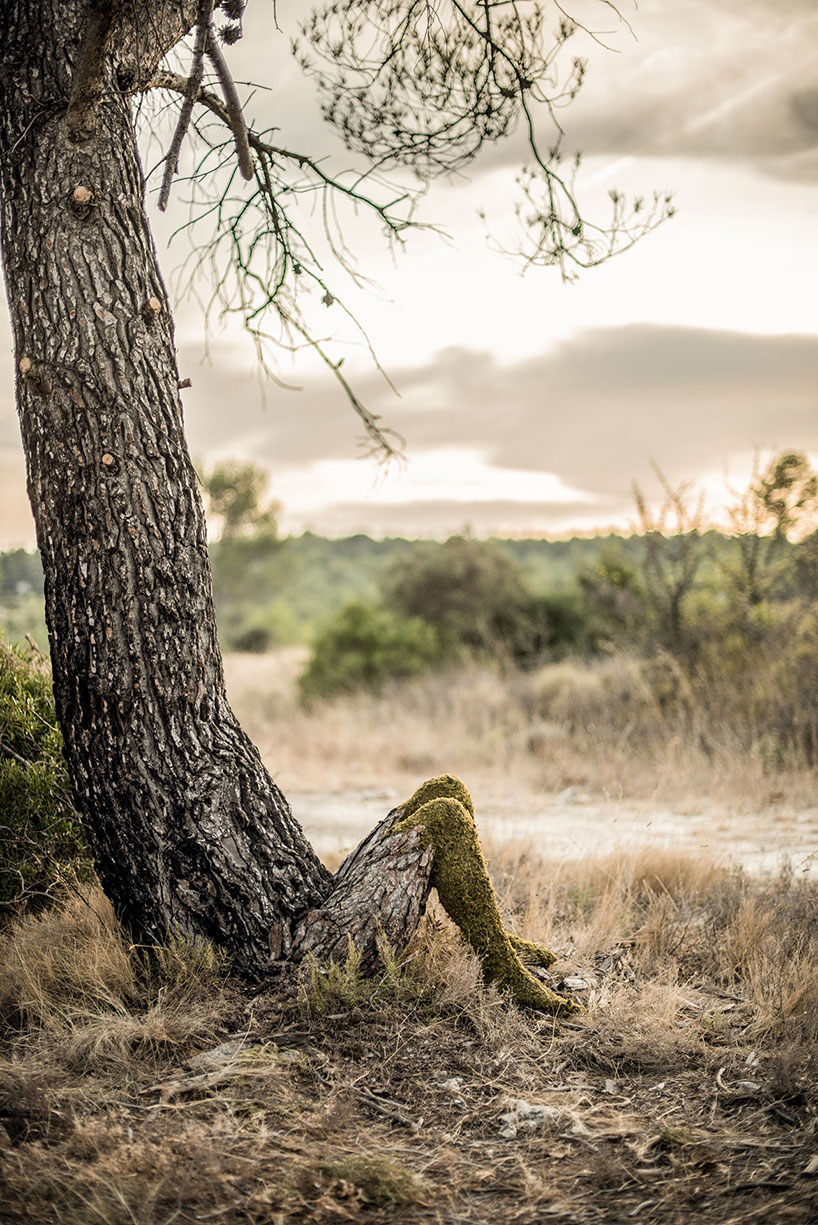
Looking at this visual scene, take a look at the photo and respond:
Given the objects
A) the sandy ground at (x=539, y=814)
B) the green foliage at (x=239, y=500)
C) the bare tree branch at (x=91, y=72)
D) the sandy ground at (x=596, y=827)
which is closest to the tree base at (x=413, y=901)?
the sandy ground at (x=539, y=814)

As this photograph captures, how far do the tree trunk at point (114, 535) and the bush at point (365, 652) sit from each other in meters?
12.4

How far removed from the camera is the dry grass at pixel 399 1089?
7.82 feet

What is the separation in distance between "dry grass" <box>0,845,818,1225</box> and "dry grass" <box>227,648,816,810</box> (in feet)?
12.3

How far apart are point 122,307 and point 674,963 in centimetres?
370

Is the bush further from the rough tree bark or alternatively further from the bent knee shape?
the rough tree bark

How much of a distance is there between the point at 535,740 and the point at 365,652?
6.10 m

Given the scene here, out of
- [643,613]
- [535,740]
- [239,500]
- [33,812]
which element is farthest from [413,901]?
[239,500]

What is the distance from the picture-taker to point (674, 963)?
13.1 feet

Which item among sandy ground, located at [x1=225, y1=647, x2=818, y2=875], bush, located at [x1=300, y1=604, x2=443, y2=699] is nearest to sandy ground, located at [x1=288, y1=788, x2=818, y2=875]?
sandy ground, located at [x1=225, y1=647, x2=818, y2=875]

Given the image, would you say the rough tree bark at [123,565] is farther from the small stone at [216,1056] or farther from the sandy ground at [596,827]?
the sandy ground at [596,827]

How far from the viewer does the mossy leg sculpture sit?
11.6 feet

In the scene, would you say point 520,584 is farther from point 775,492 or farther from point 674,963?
point 674,963

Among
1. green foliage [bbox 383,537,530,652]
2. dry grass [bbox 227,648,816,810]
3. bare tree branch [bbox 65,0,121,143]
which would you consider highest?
bare tree branch [bbox 65,0,121,143]

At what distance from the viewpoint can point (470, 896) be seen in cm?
355
